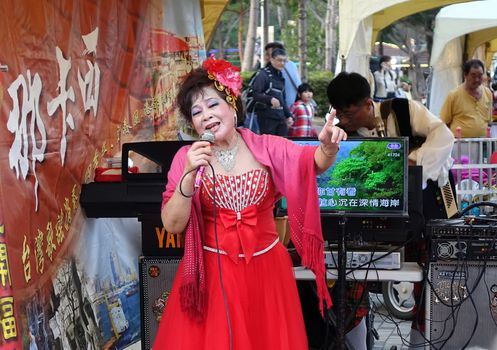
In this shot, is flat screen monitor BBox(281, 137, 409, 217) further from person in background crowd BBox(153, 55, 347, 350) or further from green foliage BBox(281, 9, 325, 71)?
green foliage BBox(281, 9, 325, 71)

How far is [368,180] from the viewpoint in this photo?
13.8 feet

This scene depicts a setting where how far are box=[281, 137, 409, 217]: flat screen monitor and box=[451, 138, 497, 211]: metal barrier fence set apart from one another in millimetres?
4411

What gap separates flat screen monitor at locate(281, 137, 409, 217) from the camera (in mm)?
4172

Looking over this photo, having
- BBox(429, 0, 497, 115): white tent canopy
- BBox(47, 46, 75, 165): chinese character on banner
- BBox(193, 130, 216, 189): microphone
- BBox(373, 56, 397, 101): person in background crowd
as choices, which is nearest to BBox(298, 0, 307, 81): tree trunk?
BBox(373, 56, 397, 101): person in background crowd

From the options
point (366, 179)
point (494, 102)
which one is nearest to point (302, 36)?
point (494, 102)

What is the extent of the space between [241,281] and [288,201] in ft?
1.19

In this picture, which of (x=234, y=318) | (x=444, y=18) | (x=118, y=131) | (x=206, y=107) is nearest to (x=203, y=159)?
(x=206, y=107)

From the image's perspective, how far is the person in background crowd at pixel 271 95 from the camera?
37.8ft

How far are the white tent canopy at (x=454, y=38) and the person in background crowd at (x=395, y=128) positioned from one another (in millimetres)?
8198

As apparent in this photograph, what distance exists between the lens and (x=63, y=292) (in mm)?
4078

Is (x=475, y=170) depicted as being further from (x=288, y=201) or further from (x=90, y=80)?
(x=288, y=201)

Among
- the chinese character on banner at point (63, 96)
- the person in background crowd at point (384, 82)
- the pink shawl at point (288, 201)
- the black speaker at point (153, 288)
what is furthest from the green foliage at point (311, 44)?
the pink shawl at point (288, 201)

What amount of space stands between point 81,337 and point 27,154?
1141 millimetres

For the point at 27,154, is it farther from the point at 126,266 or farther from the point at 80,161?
the point at 126,266
